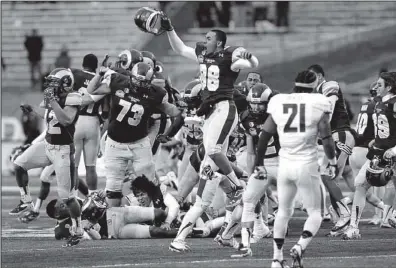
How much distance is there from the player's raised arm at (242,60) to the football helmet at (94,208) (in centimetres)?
228

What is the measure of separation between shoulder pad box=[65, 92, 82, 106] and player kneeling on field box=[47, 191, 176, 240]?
119 cm

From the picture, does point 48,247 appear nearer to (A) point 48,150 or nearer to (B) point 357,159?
(A) point 48,150

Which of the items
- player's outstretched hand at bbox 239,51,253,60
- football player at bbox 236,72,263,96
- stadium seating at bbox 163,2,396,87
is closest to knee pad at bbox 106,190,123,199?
football player at bbox 236,72,263,96

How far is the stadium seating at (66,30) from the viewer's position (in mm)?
28234

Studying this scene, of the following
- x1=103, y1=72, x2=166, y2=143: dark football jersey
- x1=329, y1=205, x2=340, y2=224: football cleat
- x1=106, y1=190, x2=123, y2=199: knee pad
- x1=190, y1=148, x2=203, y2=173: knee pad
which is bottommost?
x1=329, y1=205, x2=340, y2=224: football cleat

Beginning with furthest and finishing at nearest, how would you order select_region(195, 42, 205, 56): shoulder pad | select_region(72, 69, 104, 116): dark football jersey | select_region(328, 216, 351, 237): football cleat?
select_region(72, 69, 104, 116): dark football jersey < select_region(328, 216, 351, 237): football cleat < select_region(195, 42, 205, 56): shoulder pad

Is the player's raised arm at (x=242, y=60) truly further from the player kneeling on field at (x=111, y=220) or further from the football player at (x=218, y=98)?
the player kneeling on field at (x=111, y=220)

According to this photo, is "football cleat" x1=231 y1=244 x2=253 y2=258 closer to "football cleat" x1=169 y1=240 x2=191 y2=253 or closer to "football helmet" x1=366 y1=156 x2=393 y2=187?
"football cleat" x1=169 y1=240 x2=191 y2=253

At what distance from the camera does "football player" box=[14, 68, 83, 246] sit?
1182 cm

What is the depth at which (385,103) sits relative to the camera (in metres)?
12.5

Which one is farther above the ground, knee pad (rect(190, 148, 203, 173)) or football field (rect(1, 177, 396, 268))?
knee pad (rect(190, 148, 203, 173))

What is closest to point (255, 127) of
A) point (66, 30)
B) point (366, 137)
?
point (366, 137)

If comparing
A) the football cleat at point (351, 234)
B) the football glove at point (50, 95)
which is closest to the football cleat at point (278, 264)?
the football cleat at point (351, 234)

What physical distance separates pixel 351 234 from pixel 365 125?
7.11 feet
